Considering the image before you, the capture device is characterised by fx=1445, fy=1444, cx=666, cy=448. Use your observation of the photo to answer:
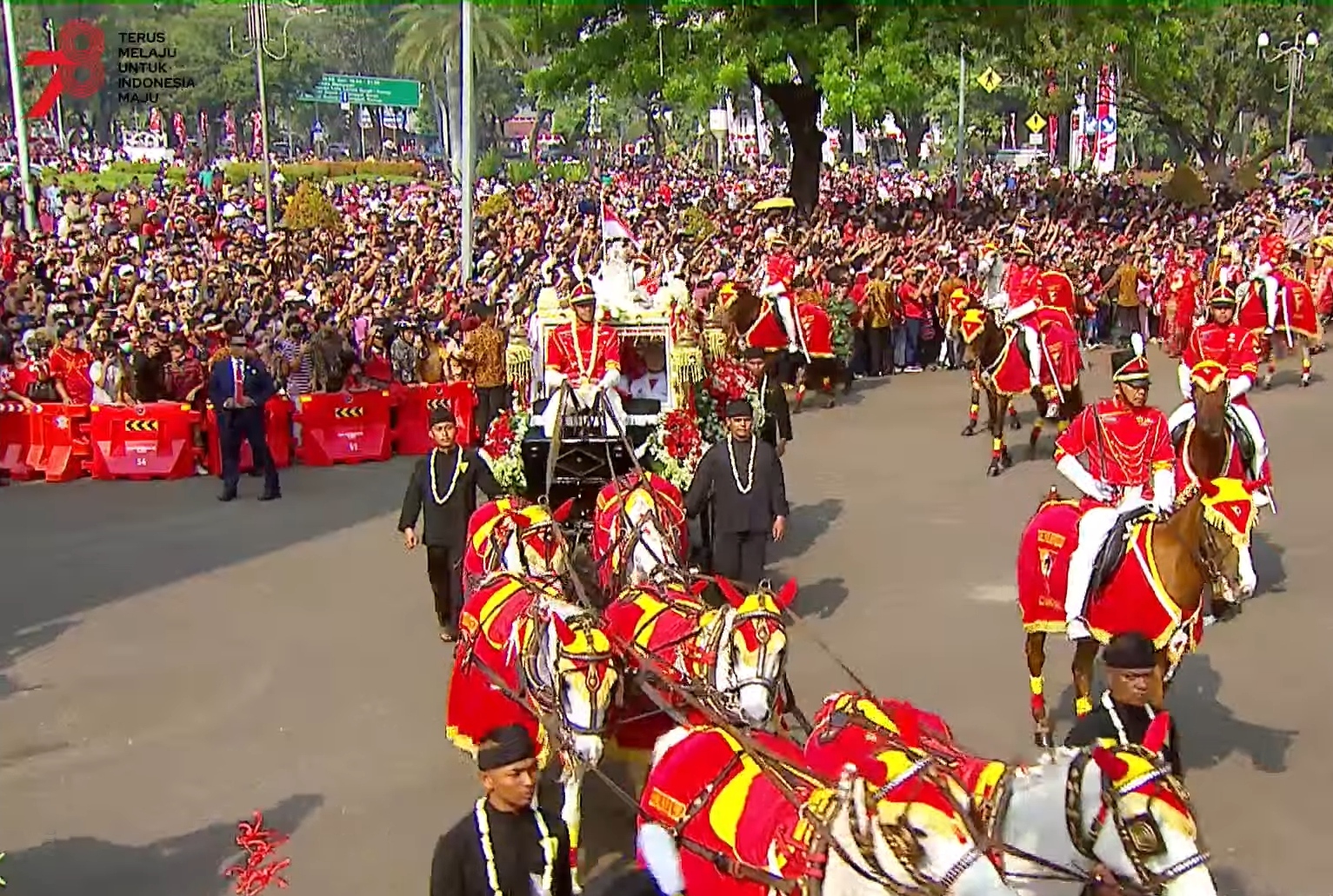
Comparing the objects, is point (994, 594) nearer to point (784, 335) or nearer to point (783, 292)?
point (784, 335)

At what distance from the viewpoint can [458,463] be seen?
9805 millimetres

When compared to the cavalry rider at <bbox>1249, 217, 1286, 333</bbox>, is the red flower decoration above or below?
below

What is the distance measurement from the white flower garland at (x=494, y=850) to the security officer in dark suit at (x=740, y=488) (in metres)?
5.63

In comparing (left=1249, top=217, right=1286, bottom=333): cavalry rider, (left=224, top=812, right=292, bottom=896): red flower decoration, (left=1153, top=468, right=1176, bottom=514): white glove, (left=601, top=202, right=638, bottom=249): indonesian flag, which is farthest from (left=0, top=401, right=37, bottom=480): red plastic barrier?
(left=1249, top=217, right=1286, bottom=333): cavalry rider

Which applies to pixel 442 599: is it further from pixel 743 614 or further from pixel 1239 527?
pixel 1239 527

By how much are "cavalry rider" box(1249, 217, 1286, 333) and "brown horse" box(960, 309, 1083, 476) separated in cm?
559

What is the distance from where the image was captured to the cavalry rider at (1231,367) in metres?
10.3

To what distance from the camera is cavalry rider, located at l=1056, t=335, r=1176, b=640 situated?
8.25 meters

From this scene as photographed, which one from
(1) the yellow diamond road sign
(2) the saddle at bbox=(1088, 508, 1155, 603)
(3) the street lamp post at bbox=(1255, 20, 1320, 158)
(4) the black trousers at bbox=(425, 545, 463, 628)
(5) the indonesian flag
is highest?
(3) the street lamp post at bbox=(1255, 20, 1320, 158)

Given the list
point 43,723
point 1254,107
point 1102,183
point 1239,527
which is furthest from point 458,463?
point 1254,107

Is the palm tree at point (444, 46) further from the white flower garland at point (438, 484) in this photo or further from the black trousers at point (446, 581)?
the white flower garland at point (438, 484)

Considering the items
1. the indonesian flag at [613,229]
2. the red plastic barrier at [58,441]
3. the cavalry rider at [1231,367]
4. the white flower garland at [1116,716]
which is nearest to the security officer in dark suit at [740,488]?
the cavalry rider at [1231,367]

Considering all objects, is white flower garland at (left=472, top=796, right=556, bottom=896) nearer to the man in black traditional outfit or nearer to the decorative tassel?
the man in black traditional outfit

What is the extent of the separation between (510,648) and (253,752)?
275 cm
